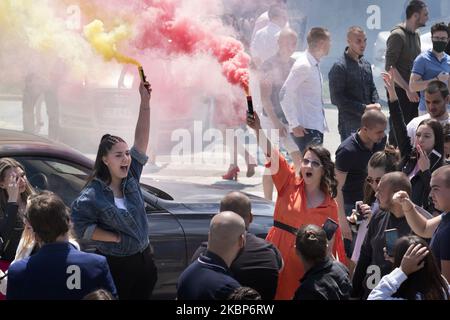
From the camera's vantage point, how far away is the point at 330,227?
20.2 feet

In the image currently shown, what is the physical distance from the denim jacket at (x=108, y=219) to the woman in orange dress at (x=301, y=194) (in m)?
0.86

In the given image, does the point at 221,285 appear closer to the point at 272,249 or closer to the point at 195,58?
the point at 272,249

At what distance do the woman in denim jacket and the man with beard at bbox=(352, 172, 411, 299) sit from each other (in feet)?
4.20

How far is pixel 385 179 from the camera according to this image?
6.06m

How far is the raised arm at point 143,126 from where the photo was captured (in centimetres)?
641

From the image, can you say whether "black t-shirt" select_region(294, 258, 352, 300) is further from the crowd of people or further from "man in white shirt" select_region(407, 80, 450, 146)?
"man in white shirt" select_region(407, 80, 450, 146)

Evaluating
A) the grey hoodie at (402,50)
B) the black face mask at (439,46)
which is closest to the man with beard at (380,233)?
the black face mask at (439,46)

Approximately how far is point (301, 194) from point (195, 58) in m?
4.36

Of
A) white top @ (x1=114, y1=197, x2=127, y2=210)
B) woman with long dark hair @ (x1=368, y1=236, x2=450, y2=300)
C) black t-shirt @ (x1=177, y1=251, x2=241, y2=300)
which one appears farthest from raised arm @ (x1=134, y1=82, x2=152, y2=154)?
woman with long dark hair @ (x1=368, y1=236, x2=450, y2=300)

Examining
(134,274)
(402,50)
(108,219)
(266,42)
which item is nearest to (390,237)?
(134,274)

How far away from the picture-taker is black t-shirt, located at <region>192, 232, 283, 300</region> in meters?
5.28

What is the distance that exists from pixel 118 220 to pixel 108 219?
0.20 feet

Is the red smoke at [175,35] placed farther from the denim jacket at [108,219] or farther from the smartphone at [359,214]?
the denim jacket at [108,219]
